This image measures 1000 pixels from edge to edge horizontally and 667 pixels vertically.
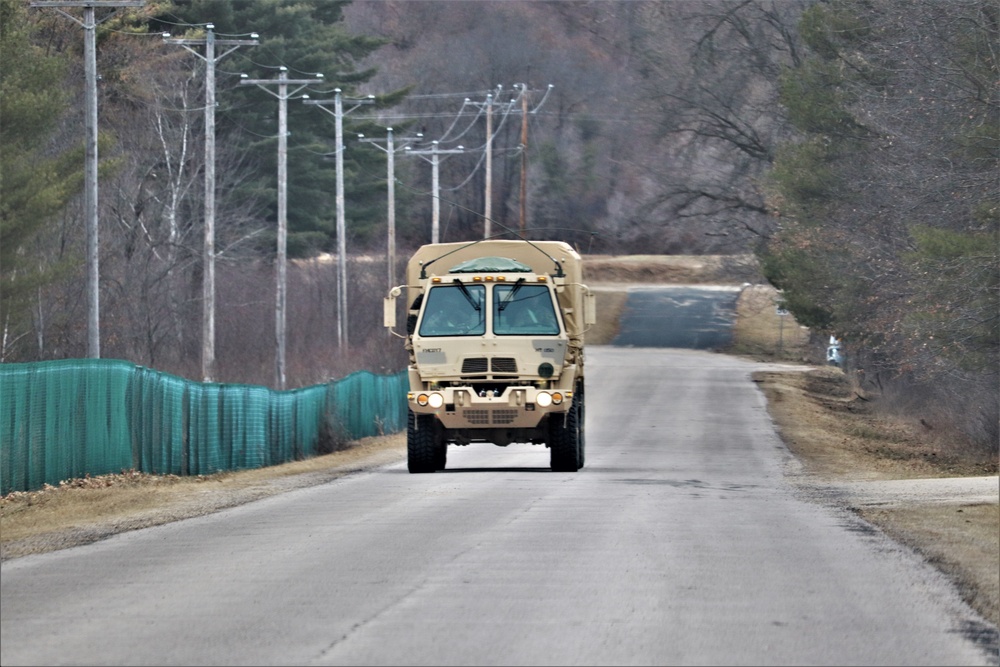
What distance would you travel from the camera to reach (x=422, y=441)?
22.8m

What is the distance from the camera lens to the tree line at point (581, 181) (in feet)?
98.0

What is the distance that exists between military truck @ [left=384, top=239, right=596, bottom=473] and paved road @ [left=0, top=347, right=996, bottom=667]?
3.44m

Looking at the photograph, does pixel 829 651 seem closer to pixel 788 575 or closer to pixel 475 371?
pixel 788 575

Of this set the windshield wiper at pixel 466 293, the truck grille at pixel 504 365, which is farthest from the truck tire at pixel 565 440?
the windshield wiper at pixel 466 293

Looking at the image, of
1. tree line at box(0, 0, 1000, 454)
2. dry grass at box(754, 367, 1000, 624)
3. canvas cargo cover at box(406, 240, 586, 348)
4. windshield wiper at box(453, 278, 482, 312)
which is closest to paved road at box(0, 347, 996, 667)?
dry grass at box(754, 367, 1000, 624)

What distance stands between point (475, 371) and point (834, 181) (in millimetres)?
22319

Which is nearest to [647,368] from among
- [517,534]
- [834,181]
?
[834,181]

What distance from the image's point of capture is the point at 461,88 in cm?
10225

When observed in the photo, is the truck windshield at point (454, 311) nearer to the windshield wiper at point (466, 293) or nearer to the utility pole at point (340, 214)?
the windshield wiper at point (466, 293)

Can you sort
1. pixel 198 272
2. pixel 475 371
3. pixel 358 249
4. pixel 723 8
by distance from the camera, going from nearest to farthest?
pixel 475 371 < pixel 723 8 < pixel 198 272 < pixel 358 249

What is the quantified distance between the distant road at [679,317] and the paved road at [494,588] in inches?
2161

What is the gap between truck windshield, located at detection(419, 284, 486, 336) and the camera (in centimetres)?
2238

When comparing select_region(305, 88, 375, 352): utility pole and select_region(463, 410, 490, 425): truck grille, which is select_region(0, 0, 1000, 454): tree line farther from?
select_region(463, 410, 490, 425): truck grille

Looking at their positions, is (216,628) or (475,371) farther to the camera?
(475,371)
